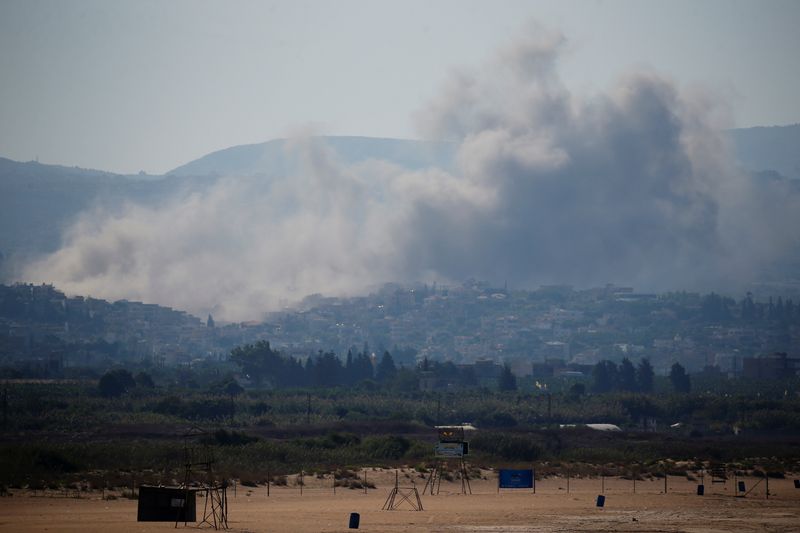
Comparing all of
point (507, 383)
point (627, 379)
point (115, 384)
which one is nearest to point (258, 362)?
point (507, 383)

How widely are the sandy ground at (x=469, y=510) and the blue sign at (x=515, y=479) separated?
0.83 m

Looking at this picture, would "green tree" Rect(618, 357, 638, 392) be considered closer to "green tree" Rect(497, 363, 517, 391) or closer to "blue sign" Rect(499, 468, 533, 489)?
"green tree" Rect(497, 363, 517, 391)

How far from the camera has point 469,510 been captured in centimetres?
4412

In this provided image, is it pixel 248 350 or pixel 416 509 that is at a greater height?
pixel 248 350

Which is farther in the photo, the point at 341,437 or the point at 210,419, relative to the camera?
the point at 210,419

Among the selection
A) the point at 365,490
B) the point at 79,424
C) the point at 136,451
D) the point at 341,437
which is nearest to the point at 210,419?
the point at 79,424

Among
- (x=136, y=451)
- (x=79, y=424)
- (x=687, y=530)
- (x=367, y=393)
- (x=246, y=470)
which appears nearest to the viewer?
(x=687, y=530)

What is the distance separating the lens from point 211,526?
37.9 metres

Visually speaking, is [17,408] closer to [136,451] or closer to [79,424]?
[79,424]

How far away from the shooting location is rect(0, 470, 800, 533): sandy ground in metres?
38.4

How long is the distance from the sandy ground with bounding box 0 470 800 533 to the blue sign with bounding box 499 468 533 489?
2.74 ft

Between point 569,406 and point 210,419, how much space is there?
1535 inches

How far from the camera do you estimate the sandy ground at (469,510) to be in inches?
1513

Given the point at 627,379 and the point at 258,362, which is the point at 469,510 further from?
the point at 258,362
